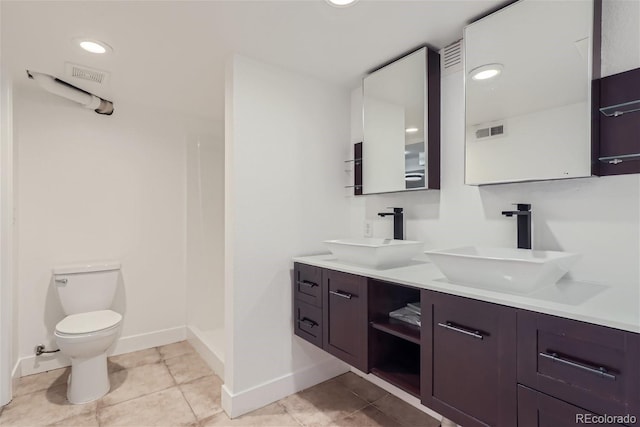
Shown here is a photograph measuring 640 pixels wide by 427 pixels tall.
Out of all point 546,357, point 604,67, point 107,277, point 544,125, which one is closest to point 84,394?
point 107,277

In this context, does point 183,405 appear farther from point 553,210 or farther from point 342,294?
point 553,210

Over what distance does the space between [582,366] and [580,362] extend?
12 mm

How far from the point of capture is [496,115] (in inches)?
63.8

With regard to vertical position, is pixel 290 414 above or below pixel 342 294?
below

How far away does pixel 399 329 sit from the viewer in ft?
5.15

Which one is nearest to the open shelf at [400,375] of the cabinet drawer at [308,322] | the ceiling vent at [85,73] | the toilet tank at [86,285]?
the cabinet drawer at [308,322]

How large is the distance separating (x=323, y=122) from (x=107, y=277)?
2.10 meters

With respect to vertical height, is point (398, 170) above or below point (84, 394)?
above

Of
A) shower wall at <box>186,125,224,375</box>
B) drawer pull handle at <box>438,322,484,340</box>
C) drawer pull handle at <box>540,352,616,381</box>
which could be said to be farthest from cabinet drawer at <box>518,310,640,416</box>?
shower wall at <box>186,125,224,375</box>

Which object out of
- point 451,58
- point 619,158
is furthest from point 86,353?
point 619,158

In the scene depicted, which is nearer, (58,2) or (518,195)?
(58,2)

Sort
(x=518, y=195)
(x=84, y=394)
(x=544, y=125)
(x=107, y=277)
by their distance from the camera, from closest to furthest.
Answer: (x=544, y=125)
(x=518, y=195)
(x=84, y=394)
(x=107, y=277)

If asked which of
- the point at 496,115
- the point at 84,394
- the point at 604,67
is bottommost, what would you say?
the point at 84,394

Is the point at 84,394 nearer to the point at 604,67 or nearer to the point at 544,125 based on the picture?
the point at 544,125
